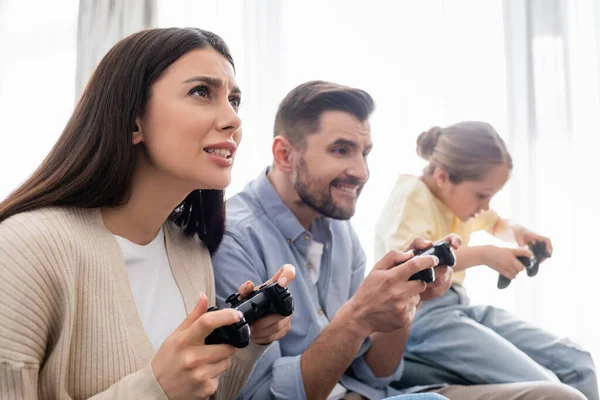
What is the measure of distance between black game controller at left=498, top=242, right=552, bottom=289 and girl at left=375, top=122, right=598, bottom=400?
0.02 metres

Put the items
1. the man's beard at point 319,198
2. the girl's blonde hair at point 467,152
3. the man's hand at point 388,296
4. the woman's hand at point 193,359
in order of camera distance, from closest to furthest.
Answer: the woman's hand at point 193,359 → the man's hand at point 388,296 → the man's beard at point 319,198 → the girl's blonde hair at point 467,152

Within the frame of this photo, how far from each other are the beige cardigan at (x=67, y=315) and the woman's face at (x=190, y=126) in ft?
0.42

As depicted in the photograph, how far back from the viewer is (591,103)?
2.22 meters

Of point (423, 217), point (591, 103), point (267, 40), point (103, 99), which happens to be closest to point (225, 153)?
point (103, 99)

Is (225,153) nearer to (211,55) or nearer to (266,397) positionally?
(211,55)

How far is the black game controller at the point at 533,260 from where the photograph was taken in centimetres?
159

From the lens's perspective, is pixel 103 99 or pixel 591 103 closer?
pixel 103 99

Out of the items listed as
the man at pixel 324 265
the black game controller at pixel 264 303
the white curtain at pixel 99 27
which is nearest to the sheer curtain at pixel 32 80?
the white curtain at pixel 99 27

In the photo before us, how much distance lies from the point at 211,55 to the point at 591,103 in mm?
1796

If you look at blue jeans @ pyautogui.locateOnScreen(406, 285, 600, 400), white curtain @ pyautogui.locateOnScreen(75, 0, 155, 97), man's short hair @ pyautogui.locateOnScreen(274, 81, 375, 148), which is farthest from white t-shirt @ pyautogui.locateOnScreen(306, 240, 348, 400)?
white curtain @ pyautogui.locateOnScreen(75, 0, 155, 97)

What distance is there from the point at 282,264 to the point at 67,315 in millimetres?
517

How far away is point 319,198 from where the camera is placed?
1.26m

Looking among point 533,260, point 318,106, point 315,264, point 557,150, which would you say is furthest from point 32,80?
point 557,150

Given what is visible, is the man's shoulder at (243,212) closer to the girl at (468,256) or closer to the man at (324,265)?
the man at (324,265)
